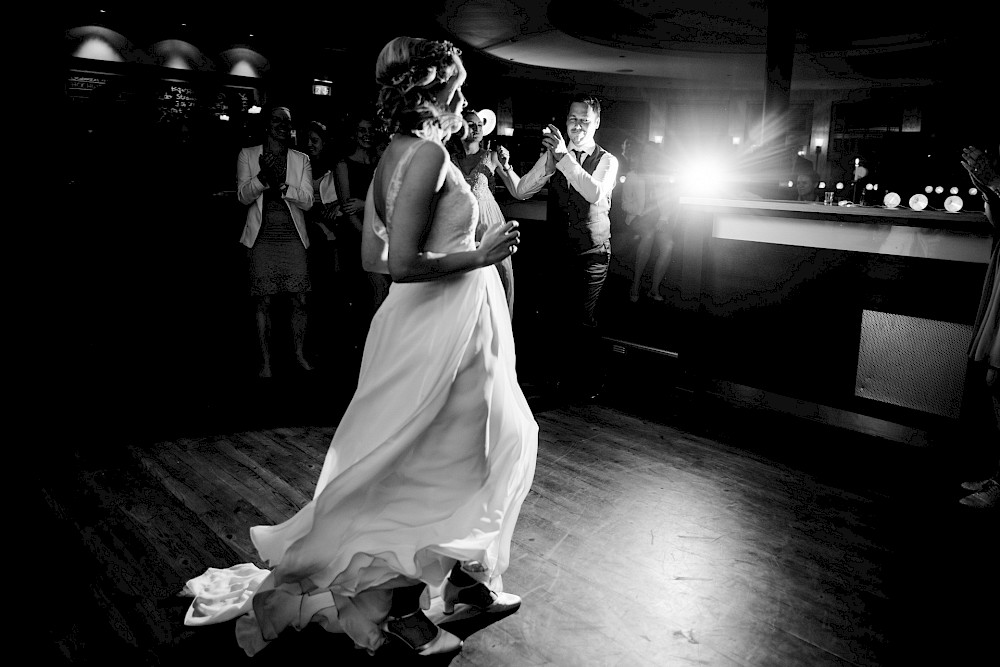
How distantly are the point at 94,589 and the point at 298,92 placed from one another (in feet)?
27.7

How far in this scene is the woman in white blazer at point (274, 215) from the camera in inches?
173

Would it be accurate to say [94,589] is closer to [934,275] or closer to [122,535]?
[122,535]

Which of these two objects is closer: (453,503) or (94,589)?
(453,503)

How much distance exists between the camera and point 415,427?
5.62 ft

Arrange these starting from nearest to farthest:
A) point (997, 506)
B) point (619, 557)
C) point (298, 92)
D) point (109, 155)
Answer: point (619, 557)
point (997, 506)
point (109, 155)
point (298, 92)

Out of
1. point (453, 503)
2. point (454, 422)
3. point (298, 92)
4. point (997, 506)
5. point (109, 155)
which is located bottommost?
point (997, 506)

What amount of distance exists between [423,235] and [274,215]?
3.16 metres

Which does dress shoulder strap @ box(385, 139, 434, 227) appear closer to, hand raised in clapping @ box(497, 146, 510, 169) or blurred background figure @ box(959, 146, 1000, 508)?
blurred background figure @ box(959, 146, 1000, 508)

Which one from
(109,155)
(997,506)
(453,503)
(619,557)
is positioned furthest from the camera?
(109,155)

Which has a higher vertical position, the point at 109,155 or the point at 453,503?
the point at 109,155

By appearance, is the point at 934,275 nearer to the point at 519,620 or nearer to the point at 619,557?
the point at 619,557

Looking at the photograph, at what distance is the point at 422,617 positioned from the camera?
6.08 ft

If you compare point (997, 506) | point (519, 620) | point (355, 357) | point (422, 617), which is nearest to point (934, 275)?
point (997, 506)

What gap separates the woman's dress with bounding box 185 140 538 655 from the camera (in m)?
1.71
